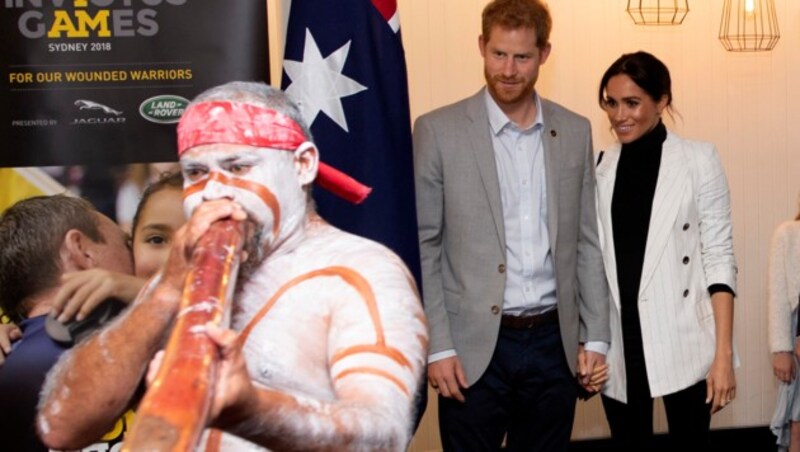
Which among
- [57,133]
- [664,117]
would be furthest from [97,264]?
[664,117]

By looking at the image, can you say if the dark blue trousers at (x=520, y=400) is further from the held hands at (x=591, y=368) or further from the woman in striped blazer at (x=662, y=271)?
the woman in striped blazer at (x=662, y=271)

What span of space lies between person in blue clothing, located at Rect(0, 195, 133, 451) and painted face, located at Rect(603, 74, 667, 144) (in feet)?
4.57

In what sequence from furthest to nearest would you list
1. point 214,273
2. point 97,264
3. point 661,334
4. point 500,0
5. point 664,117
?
point 664,117 → point 661,334 → point 500,0 → point 97,264 → point 214,273

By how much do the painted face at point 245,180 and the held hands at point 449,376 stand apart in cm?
141

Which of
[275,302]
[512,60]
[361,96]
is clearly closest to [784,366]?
[512,60]

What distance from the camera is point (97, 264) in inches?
107

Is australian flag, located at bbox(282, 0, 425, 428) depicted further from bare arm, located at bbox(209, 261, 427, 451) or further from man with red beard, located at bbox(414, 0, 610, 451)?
bare arm, located at bbox(209, 261, 427, 451)

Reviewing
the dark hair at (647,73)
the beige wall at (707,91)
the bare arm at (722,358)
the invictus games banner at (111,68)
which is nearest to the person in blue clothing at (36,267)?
the invictus games banner at (111,68)

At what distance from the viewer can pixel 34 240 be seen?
9.16ft

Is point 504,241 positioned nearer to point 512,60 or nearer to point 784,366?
point 512,60

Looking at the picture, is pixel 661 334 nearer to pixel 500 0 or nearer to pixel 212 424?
pixel 500 0

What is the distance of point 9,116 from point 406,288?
153 centimetres

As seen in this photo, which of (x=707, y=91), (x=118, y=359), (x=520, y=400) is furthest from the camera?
(x=707, y=91)

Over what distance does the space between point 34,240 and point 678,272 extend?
1655mm
